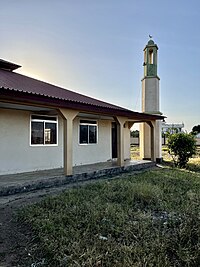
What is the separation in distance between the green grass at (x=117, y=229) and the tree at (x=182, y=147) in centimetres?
760

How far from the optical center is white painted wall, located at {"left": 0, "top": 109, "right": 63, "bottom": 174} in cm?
897

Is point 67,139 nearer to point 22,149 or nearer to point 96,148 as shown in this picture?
point 22,149

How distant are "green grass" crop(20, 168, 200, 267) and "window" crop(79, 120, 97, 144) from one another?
5877mm

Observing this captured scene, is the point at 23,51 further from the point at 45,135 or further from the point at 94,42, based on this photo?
the point at 45,135

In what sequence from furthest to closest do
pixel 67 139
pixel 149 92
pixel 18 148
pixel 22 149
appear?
pixel 149 92
pixel 22 149
pixel 18 148
pixel 67 139

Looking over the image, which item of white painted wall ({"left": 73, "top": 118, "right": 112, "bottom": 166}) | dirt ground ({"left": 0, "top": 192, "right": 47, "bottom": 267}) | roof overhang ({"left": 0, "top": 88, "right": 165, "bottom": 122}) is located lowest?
dirt ground ({"left": 0, "top": 192, "right": 47, "bottom": 267})

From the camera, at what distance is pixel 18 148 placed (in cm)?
942

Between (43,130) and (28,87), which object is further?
(43,130)

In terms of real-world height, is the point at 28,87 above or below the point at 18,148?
above

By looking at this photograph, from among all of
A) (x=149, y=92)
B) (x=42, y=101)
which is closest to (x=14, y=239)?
(x=42, y=101)

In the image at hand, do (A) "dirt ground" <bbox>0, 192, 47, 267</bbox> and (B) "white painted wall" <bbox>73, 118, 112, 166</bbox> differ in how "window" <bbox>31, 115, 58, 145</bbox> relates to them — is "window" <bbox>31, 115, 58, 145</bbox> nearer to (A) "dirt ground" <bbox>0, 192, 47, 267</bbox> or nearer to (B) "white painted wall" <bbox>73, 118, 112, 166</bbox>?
(B) "white painted wall" <bbox>73, 118, 112, 166</bbox>

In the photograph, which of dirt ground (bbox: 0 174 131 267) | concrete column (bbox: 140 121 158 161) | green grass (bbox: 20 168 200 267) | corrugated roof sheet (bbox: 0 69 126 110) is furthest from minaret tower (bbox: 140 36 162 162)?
dirt ground (bbox: 0 174 131 267)

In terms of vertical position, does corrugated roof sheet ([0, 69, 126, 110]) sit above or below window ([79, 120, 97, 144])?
above

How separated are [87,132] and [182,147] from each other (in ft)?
18.2
